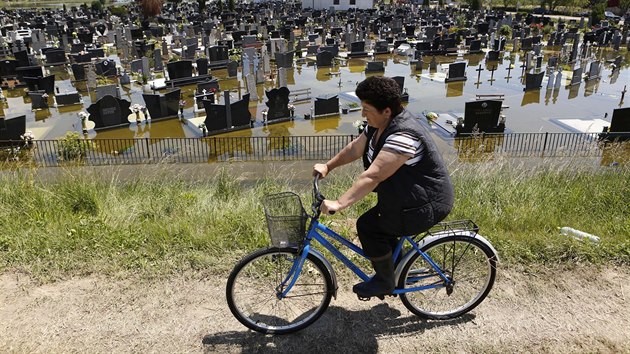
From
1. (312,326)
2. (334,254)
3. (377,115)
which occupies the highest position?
(377,115)

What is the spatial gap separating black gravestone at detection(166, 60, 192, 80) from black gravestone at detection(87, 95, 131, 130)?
18.9ft

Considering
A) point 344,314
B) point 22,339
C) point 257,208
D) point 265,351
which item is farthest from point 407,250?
point 22,339

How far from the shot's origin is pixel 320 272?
152 inches

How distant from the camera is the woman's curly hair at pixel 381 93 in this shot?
3.26m

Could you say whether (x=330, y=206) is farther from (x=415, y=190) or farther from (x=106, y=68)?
(x=106, y=68)

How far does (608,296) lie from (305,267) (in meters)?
2.74

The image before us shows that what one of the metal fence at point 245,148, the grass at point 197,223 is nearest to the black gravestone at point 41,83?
the metal fence at point 245,148

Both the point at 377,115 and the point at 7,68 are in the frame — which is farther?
the point at 7,68

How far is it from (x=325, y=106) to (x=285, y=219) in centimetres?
1327

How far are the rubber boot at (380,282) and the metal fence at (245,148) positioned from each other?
8853 millimetres

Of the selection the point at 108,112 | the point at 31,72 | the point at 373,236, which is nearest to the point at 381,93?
the point at 373,236

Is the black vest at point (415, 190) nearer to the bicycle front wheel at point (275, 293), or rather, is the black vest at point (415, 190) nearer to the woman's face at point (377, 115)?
the woman's face at point (377, 115)

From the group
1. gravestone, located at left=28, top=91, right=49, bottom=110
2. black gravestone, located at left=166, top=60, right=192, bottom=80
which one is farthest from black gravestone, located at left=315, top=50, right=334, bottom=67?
gravestone, located at left=28, top=91, right=49, bottom=110

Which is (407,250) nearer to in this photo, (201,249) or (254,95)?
(201,249)
